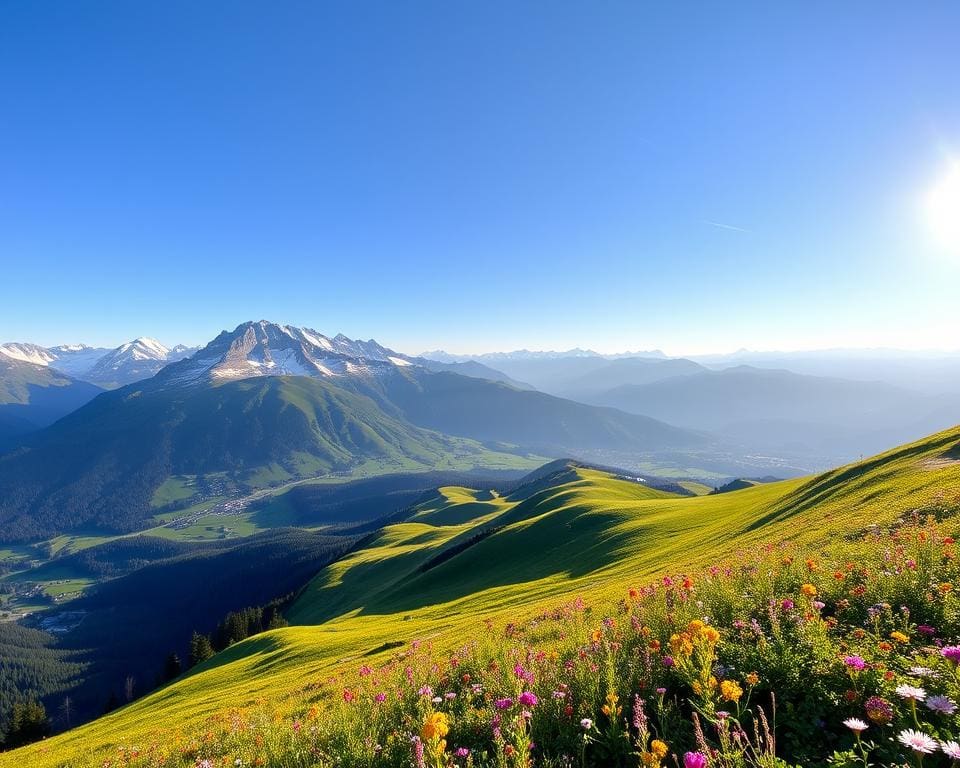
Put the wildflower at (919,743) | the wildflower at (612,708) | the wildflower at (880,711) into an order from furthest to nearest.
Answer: the wildflower at (612,708) → the wildflower at (880,711) → the wildflower at (919,743)

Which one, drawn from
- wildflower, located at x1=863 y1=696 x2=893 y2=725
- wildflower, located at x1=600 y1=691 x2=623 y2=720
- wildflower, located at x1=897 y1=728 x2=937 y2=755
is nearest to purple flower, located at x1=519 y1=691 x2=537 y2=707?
wildflower, located at x1=600 y1=691 x2=623 y2=720

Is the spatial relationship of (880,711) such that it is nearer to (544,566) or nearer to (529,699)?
(529,699)

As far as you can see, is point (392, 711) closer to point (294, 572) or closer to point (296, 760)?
point (296, 760)

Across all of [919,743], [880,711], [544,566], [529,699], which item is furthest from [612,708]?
[544,566]

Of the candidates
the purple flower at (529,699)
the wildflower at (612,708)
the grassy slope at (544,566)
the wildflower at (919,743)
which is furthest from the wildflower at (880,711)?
the grassy slope at (544,566)

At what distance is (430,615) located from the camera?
4300 cm

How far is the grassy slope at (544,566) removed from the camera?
82.8 feet

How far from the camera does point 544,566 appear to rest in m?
50.0

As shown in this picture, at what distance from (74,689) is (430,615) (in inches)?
8781

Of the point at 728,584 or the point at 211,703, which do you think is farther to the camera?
the point at 211,703

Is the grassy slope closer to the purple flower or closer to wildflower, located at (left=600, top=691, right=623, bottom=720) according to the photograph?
wildflower, located at (left=600, top=691, right=623, bottom=720)

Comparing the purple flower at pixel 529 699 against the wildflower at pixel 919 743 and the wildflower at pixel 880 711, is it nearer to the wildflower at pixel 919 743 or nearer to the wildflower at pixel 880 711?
the wildflower at pixel 880 711

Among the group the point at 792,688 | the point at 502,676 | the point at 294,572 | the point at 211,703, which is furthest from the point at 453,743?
the point at 294,572

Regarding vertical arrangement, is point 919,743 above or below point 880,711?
above
